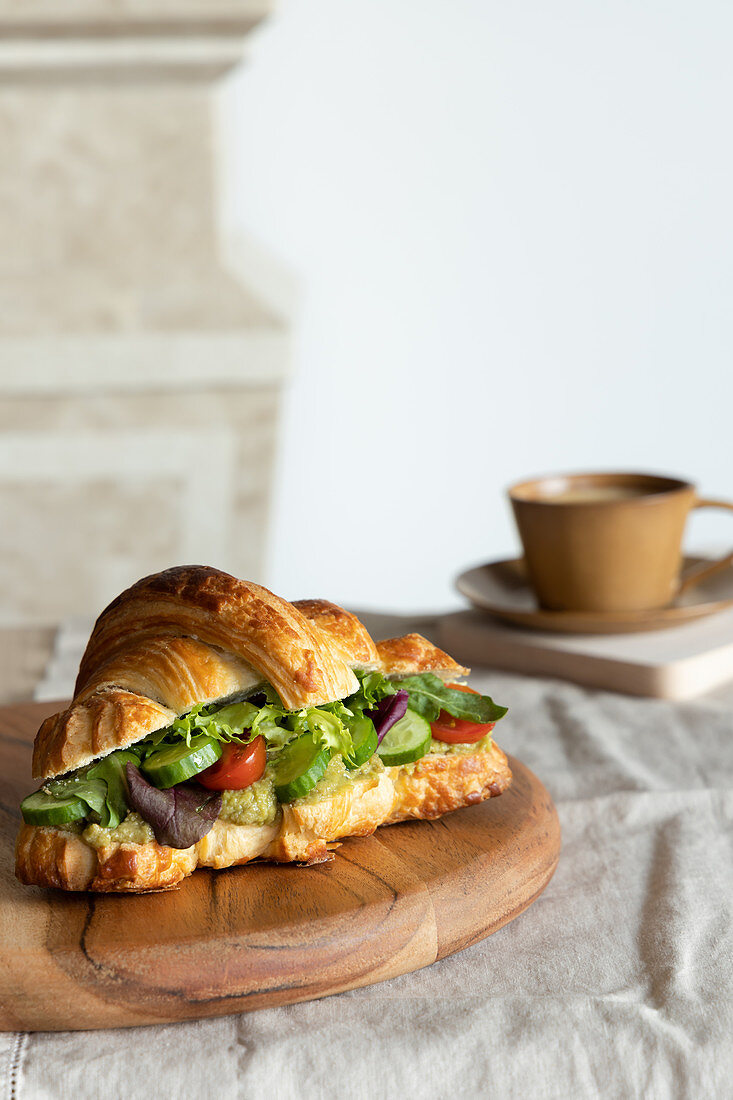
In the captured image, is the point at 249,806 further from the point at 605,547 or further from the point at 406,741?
the point at 605,547

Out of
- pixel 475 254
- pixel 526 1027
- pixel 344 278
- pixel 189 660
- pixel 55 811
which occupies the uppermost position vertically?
pixel 475 254

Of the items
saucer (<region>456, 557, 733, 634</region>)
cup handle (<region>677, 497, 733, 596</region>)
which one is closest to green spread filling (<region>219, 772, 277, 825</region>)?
saucer (<region>456, 557, 733, 634</region>)

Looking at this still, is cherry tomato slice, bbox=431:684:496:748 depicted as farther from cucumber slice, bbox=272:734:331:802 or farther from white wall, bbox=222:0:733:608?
white wall, bbox=222:0:733:608

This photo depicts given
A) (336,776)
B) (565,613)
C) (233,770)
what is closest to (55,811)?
(233,770)

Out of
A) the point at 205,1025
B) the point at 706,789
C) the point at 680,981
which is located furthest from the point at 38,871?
the point at 706,789

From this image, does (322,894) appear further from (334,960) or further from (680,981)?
(680,981)

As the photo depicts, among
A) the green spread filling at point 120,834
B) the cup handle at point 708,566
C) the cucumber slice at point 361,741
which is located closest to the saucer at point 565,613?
the cup handle at point 708,566
